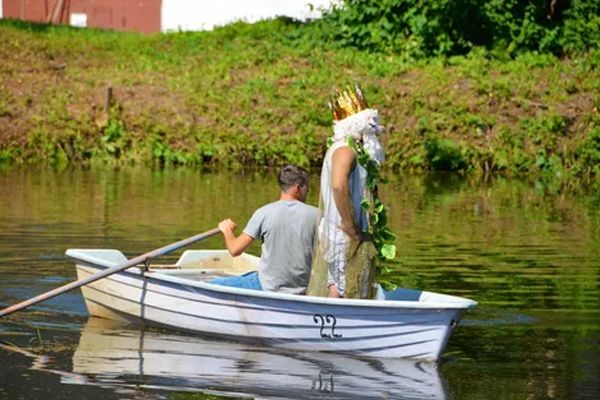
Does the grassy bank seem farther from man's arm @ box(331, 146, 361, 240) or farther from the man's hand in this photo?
man's arm @ box(331, 146, 361, 240)

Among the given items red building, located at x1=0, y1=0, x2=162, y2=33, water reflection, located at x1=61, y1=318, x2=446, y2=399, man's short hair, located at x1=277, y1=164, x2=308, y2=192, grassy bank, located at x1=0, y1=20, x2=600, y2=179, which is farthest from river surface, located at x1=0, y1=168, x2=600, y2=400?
red building, located at x1=0, y1=0, x2=162, y2=33

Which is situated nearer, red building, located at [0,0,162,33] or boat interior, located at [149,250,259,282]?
boat interior, located at [149,250,259,282]

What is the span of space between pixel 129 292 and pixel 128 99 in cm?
1602

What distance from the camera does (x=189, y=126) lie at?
28484mm

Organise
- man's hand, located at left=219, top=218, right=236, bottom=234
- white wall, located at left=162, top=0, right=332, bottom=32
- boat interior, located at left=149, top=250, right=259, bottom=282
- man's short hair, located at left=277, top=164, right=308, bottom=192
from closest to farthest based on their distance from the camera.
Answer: man's short hair, located at left=277, top=164, right=308, bottom=192
man's hand, located at left=219, top=218, right=236, bottom=234
boat interior, located at left=149, top=250, right=259, bottom=282
white wall, located at left=162, top=0, right=332, bottom=32

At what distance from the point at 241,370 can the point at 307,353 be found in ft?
2.45

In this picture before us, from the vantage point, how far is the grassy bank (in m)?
27.9

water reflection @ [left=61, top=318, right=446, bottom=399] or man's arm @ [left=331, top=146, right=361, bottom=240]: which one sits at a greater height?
man's arm @ [left=331, top=146, right=361, bottom=240]

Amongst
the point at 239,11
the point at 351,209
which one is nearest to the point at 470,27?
the point at 239,11

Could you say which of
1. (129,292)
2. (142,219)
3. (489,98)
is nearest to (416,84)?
(489,98)

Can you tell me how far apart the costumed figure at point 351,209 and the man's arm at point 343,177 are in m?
0.01

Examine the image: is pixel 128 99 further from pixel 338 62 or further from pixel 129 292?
pixel 129 292

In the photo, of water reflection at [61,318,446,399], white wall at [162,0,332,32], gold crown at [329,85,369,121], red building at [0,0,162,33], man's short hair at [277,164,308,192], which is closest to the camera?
water reflection at [61,318,446,399]

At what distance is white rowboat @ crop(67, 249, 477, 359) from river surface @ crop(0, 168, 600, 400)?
0.40 ft
